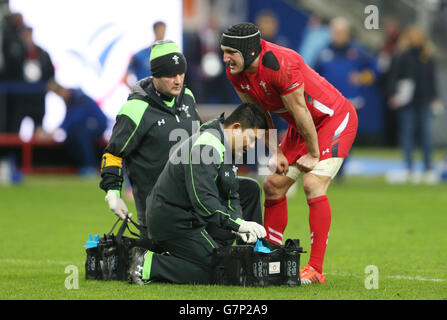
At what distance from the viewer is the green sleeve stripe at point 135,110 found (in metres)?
8.14

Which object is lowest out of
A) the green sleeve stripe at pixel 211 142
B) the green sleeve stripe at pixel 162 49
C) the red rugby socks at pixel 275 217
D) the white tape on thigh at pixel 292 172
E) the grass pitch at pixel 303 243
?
the grass pitch at pixel 303 243

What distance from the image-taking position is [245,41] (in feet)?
25.5

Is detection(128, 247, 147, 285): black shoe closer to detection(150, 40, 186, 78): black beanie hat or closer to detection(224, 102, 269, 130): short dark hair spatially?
detection(224, 102, 269, 130): short dark hair

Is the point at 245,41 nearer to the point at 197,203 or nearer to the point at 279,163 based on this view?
the point at 279,163

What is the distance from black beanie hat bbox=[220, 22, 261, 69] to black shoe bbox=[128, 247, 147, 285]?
5.72 feet

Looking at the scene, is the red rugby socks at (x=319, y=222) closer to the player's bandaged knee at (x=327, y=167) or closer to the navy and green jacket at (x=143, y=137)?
the player's bandaged knee at (x=327, y=167)

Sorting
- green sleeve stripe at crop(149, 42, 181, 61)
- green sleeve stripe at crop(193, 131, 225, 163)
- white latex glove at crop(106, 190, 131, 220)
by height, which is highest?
green sleeve stripe at crop(149, 42, 181, 61)

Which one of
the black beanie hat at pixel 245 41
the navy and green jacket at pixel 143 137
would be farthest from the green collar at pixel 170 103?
the black beanie hat at pixel 245 41

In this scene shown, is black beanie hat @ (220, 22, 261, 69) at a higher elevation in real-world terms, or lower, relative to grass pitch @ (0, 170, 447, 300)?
higher

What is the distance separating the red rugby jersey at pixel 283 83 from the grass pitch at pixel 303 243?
1474 millimetres

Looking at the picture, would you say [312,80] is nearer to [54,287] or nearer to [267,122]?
[267,122]

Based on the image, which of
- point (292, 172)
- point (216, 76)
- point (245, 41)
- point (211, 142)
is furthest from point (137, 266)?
point (216, 76)

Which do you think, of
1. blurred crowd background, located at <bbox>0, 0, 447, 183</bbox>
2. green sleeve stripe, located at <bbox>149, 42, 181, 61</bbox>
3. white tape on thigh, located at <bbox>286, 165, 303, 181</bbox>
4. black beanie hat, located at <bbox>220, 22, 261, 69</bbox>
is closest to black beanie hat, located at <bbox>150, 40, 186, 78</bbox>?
green sleeve stripe, located at <bbox>149, 42, 181, 61</bbox>

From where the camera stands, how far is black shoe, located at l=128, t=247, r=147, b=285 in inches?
301
